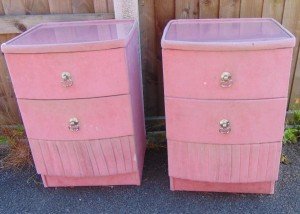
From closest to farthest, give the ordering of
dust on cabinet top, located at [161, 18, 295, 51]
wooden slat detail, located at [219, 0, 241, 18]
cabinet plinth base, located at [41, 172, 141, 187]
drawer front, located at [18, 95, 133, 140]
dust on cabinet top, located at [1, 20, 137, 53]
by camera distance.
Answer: dust on cabinet top, located at [161, 18, 295, 51], dust on cabinet top, located at [1, 20, 137, 53], drawer front, located at [18, 95, 133, 140], cabinet plinth base, located at [41, 172, 141, 187], wooden slat detail, located at [219, 0, 241, 18]

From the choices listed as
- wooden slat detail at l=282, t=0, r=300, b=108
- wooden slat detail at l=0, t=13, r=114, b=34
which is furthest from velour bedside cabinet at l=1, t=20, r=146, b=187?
wooden slat detail at l=282, t=0, r=300, b=108

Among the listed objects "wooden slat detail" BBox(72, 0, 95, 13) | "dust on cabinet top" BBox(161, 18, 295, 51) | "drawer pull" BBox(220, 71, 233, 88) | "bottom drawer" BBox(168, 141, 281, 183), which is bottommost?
"bottom drawer" BBox(168, 141, 281, 183)

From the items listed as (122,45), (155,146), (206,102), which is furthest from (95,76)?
(155,146)

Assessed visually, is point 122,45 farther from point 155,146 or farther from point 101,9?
point 155,146

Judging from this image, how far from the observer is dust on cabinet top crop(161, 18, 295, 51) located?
1561mm

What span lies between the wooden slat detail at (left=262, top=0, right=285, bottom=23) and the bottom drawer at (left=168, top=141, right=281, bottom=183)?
0.90 metres

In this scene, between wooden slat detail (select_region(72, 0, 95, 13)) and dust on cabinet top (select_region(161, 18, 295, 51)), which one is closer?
dust on cabinet top (select_region(161, 18, 295, 51))

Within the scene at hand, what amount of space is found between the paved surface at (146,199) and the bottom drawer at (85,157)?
0.16 meters

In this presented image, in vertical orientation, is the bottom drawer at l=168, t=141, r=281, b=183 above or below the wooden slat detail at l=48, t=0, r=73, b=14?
below

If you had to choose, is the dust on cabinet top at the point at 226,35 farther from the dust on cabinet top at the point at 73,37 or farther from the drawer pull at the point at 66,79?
the drawer pull at the point at 66,79

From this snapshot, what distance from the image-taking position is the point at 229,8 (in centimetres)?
221

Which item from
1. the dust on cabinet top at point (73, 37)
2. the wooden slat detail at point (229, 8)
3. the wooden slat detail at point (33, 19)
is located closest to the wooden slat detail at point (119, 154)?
the dust on cabinet top at point (73, 37)

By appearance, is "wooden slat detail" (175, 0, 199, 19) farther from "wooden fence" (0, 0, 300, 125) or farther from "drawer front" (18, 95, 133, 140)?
"drawer front" (18, 95, 133, 140)

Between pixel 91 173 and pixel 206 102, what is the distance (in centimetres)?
81
